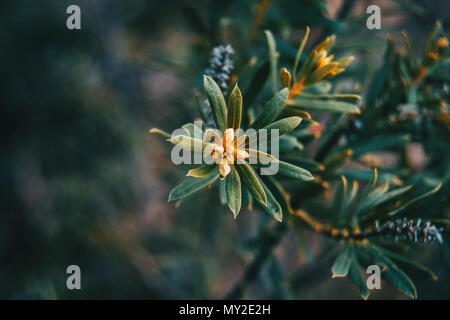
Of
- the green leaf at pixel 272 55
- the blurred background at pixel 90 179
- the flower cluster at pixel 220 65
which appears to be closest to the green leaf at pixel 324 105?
the green leaf at pixel 272 55

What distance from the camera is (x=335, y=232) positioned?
Answer: 93cm

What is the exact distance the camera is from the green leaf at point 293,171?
2.18 ft

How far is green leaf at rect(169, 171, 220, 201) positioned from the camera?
0.62 metres

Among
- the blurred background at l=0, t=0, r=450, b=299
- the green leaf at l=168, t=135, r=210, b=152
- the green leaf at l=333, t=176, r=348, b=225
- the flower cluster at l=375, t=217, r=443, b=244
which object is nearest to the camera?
the green leaf at l=168, t=135, r=210, b=152

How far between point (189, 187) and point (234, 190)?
9 cm

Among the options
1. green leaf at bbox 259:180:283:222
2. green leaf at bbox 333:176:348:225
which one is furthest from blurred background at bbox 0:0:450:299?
green leaf at bbox 259:180:283:222

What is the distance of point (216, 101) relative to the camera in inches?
25.2

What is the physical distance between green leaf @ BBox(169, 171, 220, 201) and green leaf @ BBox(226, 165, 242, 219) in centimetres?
4

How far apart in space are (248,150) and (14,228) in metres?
1.88

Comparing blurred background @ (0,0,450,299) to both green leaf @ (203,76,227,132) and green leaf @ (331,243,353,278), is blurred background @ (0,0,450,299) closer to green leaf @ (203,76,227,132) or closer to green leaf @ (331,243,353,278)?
green leaf @ (331,243,353,278)
